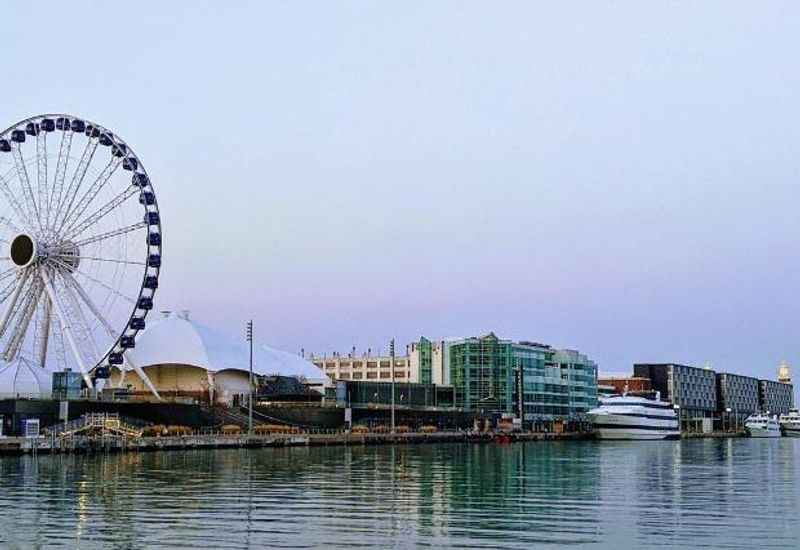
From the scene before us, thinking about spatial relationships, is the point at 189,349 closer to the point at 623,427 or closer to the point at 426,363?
the point at 426,363

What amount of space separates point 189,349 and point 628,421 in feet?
230

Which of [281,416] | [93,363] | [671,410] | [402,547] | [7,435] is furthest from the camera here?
[671,410]

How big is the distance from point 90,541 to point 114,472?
2983 cm

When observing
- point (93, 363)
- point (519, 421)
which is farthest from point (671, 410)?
point (93, 363)

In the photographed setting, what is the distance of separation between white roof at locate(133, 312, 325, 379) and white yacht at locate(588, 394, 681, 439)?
161 feet

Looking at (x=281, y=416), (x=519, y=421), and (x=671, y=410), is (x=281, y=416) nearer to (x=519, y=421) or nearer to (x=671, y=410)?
(x=519, y=421)

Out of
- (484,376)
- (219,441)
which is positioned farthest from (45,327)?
(484,376)

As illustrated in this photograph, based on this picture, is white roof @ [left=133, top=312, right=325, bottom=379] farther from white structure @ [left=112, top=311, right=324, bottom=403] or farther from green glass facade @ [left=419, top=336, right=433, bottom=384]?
green glass facade @ [left=419, top=336, right=433, bottom=384]

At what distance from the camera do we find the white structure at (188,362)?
135 meters

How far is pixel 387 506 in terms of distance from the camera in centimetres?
4019

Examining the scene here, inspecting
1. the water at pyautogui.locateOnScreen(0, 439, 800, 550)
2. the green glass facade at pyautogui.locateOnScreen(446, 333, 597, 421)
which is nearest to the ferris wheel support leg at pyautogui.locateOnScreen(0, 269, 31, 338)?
the water at pyautogui.locateOnScreen(0, 439, 800, 550)

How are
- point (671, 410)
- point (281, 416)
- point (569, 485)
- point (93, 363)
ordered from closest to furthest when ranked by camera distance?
point (569, 485), point (93, 363), point (281, 416), point (671, 410)

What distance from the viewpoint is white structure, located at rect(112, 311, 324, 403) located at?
443 feet

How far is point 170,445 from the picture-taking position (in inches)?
3551
